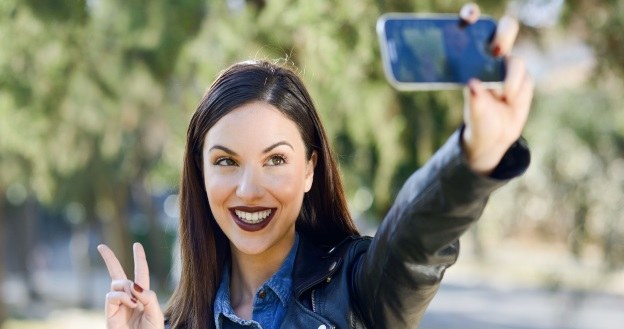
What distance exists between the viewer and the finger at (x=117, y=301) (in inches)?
83.0

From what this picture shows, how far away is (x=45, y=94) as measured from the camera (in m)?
7.13

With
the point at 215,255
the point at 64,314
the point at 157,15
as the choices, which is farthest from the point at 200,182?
the point at 64,314

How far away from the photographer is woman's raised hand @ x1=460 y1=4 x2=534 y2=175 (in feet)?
4.74

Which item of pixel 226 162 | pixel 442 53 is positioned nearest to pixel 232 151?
pixel 226 162

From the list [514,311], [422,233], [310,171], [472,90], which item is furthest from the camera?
[514,311]

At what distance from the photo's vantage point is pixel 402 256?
5.55ft

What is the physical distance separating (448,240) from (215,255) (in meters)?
0.74

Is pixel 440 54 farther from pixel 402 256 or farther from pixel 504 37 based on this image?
pixel 402 256

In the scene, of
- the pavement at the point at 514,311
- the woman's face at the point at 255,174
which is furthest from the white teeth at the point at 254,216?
the pavement at the point at 514,311

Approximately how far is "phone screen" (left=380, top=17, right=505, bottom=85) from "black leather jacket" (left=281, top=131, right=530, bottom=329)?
112mm

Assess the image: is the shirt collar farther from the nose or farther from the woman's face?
the nose

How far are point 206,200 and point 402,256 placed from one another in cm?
69

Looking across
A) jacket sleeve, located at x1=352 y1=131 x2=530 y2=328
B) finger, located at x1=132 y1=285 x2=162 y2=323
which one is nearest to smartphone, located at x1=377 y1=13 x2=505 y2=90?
jacket sleeve, located at x1=352 y1=131 x2=530 y2=328

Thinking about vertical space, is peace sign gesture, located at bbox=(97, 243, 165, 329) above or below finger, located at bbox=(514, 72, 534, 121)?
below
